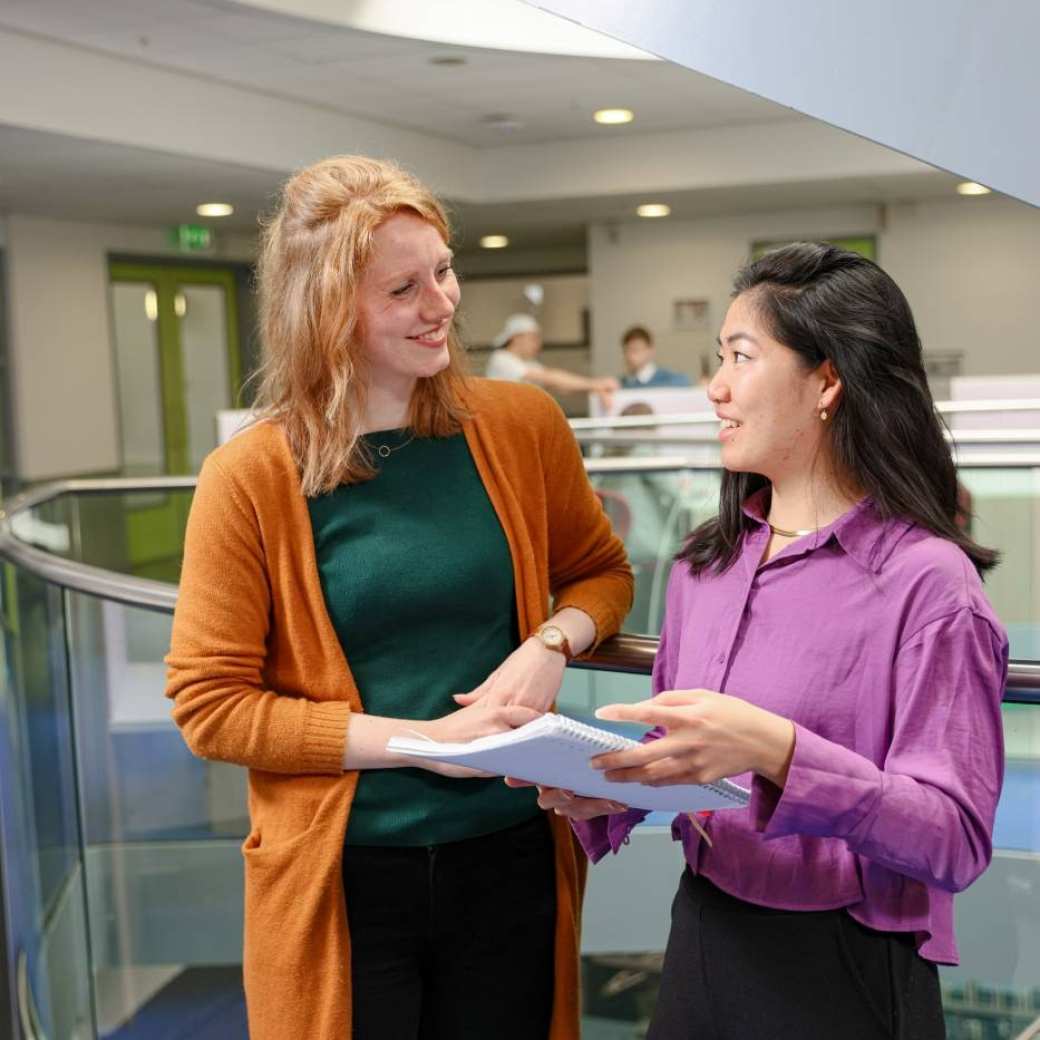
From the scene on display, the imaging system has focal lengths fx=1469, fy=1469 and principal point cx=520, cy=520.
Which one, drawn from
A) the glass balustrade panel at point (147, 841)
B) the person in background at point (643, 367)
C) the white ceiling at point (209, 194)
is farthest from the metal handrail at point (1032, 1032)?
the person in background at point (643, 367)

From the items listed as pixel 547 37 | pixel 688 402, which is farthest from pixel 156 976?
pixel 547 37

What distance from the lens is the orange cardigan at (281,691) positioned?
1825mm

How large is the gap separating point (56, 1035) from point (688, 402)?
19.8 ft

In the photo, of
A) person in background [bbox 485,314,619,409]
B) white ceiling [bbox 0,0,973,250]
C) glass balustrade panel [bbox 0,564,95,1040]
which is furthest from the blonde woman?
person in background [bbox 485,314,619,409]

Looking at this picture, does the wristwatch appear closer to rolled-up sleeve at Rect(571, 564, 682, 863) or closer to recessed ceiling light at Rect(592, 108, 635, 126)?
rolled-up sleeve at Rect(571, 564, 682, 863)

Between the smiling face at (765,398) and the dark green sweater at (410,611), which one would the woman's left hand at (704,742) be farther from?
the dark green sweater at (410,611)

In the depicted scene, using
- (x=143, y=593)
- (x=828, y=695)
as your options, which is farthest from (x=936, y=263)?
(x=828, y=695)

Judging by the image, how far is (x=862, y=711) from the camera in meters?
1.47

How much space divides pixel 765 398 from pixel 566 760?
46 cm

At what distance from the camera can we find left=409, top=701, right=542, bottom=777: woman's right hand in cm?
178

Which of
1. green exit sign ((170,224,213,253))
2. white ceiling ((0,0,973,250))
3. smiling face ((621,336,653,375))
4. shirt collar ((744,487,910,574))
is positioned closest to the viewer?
shirt collar ((744,487,910,574))

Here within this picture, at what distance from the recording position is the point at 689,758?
135 centimetres

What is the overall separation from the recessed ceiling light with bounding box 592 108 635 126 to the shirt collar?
10867mm

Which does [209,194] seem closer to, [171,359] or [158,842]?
[171,359]
